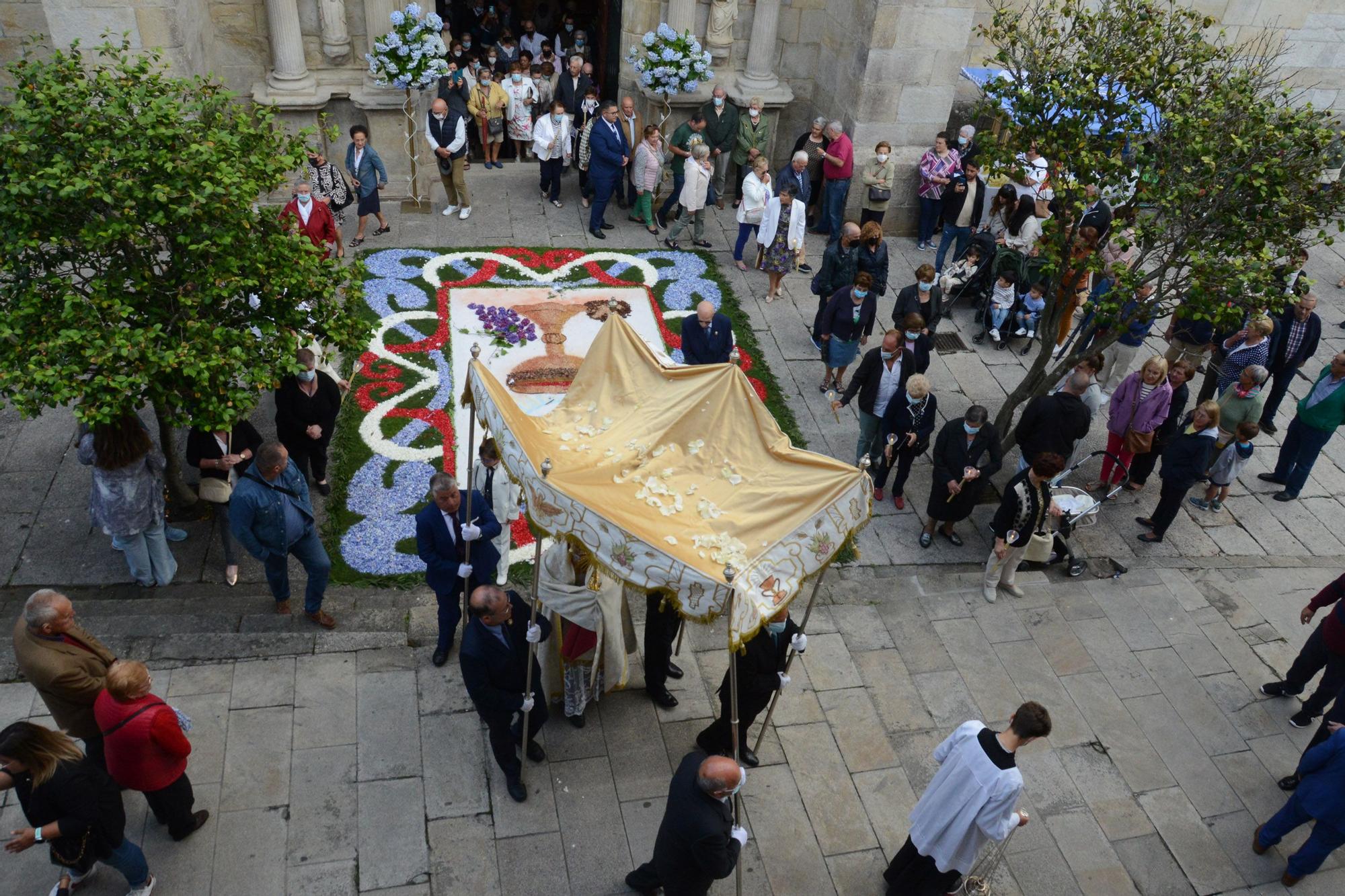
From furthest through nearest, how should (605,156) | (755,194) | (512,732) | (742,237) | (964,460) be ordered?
(605,156), (742,237), (755,194), (964,460), (512,732)

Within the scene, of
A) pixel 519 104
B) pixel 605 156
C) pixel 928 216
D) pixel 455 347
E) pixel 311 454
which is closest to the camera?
pixel 311 454

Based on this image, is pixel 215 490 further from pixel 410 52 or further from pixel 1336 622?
pixel 1336 622

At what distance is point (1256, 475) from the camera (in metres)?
11.7

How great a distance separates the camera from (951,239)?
14.9 m

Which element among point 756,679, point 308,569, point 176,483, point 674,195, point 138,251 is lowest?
point 176,483

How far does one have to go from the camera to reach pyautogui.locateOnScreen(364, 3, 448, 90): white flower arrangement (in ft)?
44.4

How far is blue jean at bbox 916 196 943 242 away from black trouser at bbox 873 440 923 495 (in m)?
6.06

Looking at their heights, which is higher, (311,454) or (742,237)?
(742,237)

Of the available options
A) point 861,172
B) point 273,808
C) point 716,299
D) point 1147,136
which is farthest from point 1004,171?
point 273,808

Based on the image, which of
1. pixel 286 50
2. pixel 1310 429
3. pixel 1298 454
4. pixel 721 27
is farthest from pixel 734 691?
pixel 721 27

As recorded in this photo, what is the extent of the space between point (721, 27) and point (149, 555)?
11385 mm

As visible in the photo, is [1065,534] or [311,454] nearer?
[311,454]

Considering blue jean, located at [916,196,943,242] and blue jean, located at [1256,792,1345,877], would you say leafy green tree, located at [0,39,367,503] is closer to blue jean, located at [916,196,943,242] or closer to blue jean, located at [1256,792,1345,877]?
blue jean, located at [1256,792,1345,877]

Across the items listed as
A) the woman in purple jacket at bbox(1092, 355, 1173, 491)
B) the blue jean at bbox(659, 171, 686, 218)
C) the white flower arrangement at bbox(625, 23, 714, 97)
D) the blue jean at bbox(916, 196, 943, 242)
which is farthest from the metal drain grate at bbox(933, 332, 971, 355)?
the white flower arrangement at bbox(625, 23, 714, 97)
